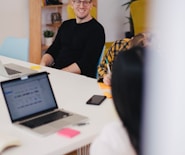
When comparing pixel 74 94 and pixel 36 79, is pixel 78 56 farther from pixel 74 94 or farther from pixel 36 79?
pixel 36 79

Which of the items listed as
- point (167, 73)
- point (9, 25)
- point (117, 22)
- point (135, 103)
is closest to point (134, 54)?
point (135, 103)

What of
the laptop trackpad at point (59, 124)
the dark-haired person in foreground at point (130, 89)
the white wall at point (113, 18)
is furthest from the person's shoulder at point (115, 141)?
the white wall at point (113, 18)

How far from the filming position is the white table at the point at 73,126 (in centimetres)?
127

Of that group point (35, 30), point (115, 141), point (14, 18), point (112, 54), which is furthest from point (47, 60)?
point (115, 141)

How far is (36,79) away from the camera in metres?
1.55

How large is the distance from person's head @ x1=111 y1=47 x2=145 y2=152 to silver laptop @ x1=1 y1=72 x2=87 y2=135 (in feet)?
2.55

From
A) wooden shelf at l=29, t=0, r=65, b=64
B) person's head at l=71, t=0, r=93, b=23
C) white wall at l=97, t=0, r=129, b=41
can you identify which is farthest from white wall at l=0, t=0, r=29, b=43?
person's head at l=71, t=0, r=93, b=23

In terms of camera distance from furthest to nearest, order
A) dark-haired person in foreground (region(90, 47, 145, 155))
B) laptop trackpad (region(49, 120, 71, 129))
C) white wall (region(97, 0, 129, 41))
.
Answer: white wall (region(97, 0, 129, 41)), laptop trackpad (region(49, 120, 71, 129)), dark-haired person in foreground (region(90, 47, 145, 155))

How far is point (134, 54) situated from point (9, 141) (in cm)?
76

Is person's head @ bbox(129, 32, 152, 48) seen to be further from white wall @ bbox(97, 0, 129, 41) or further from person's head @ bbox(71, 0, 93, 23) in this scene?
white wall @ bbox(97, 0, 129, 41)

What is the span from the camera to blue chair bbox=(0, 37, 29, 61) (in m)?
2.97

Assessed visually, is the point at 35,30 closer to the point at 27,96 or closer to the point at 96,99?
the point at 96,99

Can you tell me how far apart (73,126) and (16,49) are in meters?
1.73

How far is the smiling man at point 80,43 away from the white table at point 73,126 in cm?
43
